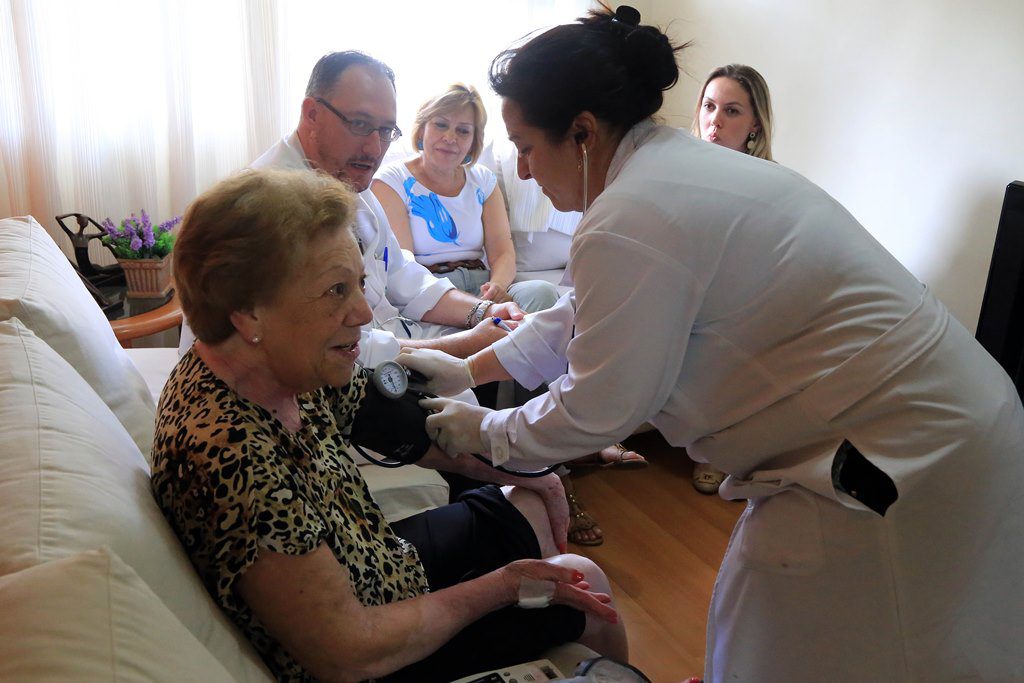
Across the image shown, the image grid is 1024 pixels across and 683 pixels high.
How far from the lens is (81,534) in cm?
82

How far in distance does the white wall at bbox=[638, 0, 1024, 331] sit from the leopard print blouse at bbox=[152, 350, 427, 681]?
8.09ft

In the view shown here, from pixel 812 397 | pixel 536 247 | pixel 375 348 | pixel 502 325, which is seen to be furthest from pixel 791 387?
pixel 536 247

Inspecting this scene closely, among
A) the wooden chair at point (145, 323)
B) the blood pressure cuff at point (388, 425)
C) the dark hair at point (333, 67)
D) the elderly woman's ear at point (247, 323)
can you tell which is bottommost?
the wooden chair at point (145, 323)

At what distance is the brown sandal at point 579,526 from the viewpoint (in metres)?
2.54

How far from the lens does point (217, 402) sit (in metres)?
1.07

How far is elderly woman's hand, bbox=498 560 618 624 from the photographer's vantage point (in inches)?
50.8

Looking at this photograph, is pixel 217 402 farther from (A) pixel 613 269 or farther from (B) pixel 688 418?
(B) pixel 688 418

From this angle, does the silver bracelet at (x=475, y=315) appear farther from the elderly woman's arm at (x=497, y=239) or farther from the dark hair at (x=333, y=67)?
the dark hair at (x=333, y=67)

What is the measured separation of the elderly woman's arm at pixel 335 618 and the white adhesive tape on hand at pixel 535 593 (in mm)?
100

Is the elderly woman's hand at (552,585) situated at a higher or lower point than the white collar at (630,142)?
lower

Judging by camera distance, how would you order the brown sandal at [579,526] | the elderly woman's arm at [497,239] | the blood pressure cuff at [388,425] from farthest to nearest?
the elderly woman's arm at [497,239], the brown sandal at [579,526], the blood pressure cuff at [388,425]

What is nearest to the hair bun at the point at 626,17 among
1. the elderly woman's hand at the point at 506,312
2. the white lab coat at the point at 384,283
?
the white lab coat at the point at 384,283

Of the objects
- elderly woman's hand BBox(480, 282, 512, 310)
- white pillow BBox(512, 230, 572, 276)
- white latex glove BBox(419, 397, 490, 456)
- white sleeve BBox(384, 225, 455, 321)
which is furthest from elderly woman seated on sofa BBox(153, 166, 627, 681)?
white pillow BBox(512, 230, 572, 276)

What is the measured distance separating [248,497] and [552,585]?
54 centimetres
